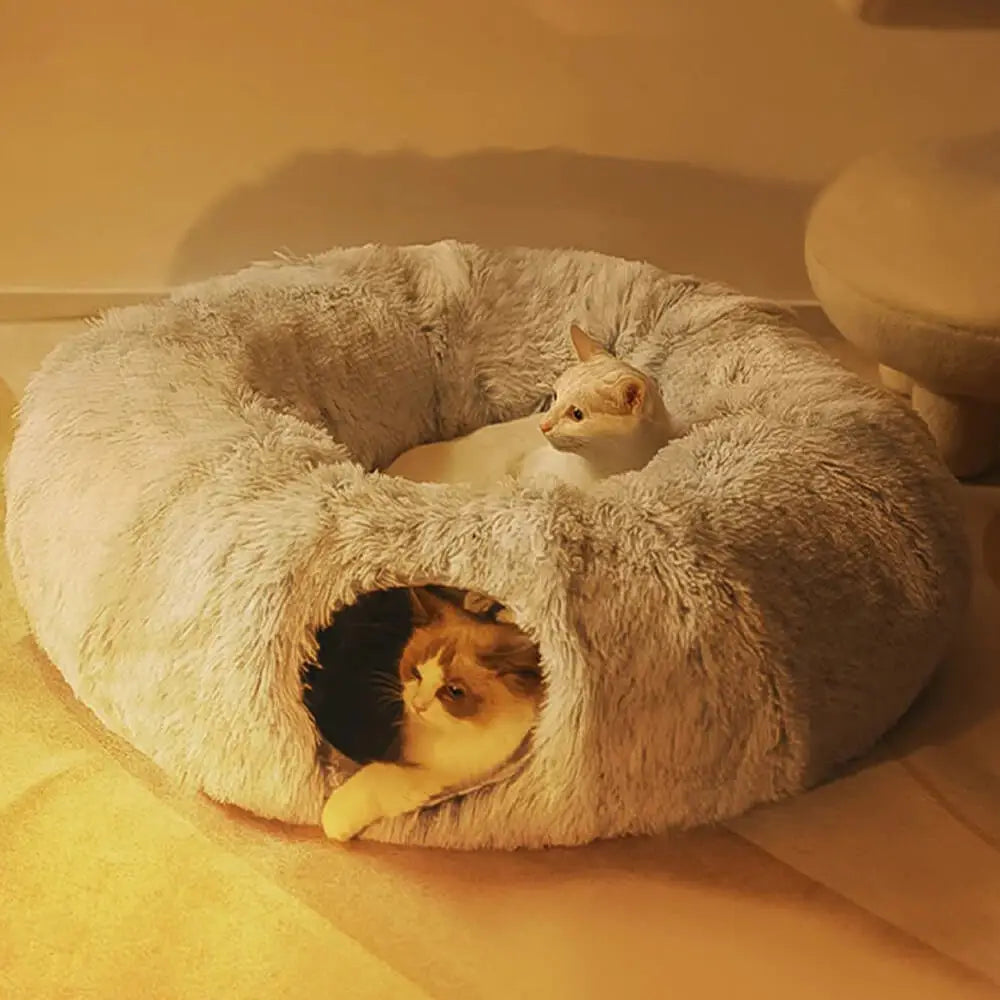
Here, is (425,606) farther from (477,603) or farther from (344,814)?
(344,814)

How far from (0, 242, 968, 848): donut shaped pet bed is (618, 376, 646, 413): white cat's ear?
0.25 feet

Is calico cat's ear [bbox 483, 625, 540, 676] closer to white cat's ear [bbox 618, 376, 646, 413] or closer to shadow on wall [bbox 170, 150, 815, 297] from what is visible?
white cat's ear [bbox 618, 376, 646, 413]

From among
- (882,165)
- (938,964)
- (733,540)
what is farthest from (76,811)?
(882,165)

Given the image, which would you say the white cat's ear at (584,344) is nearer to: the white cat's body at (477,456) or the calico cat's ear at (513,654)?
the white cat's body at (477,456)

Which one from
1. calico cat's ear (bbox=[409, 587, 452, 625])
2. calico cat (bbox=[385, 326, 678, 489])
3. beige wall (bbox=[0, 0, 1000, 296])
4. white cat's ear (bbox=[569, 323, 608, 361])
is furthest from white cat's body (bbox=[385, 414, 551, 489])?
beige wall (bbox=[0, 0, 1000, 296])

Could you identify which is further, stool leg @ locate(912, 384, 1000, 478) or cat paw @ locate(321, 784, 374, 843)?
stool leg @ locate(912, 384, 1000, 478)

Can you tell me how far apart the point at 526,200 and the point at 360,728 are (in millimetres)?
1021

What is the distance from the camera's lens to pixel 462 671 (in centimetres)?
101

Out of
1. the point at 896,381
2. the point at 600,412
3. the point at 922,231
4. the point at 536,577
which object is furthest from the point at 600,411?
the point at 896,381

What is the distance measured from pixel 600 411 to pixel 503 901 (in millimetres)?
494

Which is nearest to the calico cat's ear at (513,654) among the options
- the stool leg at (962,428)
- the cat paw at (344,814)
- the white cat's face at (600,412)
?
the cat paw at (344,814)

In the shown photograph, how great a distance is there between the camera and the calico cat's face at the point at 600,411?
4.05 ft

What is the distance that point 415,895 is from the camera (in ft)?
3.31

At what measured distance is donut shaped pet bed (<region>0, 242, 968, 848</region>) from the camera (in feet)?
3.23
